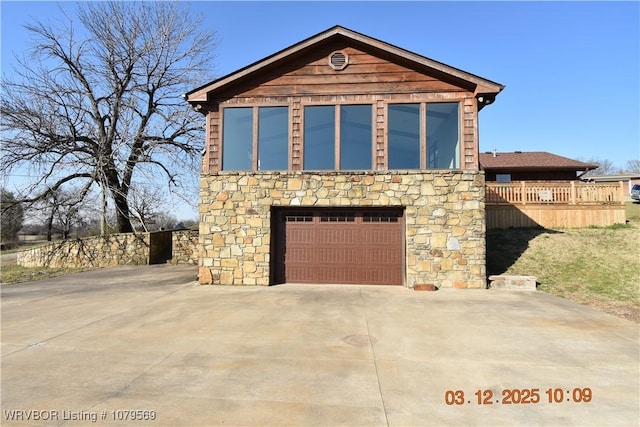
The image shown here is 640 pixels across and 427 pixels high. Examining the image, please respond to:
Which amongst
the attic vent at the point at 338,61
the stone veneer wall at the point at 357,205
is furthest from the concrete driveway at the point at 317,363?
the attic vent at the point at 338,61

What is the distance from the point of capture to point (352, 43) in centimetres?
975

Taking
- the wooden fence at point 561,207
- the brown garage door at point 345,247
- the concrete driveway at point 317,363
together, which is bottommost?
the concrete driveway at point 317,363

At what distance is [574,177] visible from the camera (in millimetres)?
22062

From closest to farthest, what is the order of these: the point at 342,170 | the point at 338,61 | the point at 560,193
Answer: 1. the point at 342,170
2. the point at 338,61
3. the point at 560,193

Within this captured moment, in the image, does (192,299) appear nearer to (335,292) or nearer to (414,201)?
(335,292)

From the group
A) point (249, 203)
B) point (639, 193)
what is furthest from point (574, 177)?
point (249, 203)

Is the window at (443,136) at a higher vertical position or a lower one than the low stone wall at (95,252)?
higher

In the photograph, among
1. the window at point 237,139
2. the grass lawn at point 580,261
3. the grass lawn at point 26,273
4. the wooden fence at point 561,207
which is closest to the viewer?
the grass lawn at point 580,261

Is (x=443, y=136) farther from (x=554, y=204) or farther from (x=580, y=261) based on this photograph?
(x=554, y=204)

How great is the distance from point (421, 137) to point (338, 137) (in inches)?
94.4

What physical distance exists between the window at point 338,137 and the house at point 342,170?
30 mm

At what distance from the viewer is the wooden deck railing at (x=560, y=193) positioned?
14.4m

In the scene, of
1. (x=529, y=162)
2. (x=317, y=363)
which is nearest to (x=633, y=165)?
(x=529, y=162)

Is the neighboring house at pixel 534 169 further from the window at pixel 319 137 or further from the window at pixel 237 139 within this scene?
the window at pixel 237 139
